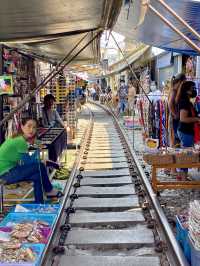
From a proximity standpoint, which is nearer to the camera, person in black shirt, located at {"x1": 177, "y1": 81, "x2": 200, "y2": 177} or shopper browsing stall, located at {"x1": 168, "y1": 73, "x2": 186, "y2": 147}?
person in black shirt, located at {"x1": 177, "y1": 81, "x2": 200, "y2": 177}

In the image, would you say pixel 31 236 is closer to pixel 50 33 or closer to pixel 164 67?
pixel 50 33

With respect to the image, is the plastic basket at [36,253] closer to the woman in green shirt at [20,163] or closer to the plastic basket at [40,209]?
the plastic basket at [40,209]

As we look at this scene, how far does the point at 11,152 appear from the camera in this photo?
6.93 meters

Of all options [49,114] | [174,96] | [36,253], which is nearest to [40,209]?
[36,253]

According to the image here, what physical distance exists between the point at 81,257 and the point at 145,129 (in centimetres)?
900

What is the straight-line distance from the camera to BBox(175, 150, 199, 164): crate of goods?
7727mm

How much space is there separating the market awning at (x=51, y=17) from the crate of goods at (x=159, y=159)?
7.40 feet

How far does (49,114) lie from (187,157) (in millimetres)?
5281

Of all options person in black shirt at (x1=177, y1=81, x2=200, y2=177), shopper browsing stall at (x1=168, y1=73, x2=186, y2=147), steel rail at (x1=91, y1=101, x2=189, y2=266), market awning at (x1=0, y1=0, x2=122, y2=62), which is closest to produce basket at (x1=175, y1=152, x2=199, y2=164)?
steel rail at (x1=91, y1=101, x2=189, y2=266)

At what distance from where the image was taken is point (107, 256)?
16.9 ft

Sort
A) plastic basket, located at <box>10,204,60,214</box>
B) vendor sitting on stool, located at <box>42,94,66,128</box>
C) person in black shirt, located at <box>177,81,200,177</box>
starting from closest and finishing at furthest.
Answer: plastic basket, located at <box>10,204,60,214</box>
person in black shirt, located at <box>177,81,200,177</box>
vendor sitting on stool, located at <box>42,94,66,128</box>

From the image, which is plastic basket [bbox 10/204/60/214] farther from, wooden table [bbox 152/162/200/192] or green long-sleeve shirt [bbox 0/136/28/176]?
wooden table [bbox 152/162/200/192]

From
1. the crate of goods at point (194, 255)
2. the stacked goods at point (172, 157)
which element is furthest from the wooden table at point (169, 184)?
the crate of goods at point (194, 255)

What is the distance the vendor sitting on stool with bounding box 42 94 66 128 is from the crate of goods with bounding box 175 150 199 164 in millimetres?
4712
